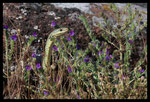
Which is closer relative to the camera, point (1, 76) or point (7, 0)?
point (1, 76)

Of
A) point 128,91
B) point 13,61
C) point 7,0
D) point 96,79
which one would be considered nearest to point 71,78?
point 96,79

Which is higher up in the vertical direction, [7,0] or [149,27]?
[7,0]

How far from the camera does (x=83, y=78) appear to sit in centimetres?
244

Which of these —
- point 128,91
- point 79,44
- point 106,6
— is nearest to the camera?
point 128,91

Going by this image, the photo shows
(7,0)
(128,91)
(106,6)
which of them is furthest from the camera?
(106,6)

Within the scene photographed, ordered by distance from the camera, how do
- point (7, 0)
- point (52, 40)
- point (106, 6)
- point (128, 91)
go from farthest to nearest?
point (106, 6), point (7, 0), point (52, 40), point (128, 91)

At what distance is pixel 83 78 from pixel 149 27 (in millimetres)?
1557

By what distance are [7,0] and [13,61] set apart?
1.07 metres

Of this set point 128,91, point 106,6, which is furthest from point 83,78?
point 106,6

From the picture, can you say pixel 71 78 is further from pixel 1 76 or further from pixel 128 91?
pixel 1 76

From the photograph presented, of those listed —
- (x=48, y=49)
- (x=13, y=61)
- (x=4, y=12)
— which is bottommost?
(x=13, y=61)

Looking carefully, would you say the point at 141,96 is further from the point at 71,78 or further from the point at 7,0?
the point at 7,0

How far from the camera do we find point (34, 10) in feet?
10.5

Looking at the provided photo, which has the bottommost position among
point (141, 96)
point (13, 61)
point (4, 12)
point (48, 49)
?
point (141, 96)
